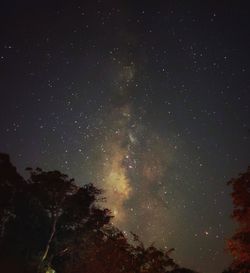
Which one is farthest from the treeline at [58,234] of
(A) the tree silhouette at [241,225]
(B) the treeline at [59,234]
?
(A) the tree silhouette at [241,225]

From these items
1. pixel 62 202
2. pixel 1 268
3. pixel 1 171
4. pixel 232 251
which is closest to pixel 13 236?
pixel 1 268

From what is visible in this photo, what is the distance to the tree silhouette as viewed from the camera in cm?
2362

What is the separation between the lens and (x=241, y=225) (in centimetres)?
2441

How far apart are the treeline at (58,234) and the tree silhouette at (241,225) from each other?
28.8 ft

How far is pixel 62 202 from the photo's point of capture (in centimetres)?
3459

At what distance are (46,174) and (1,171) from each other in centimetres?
419

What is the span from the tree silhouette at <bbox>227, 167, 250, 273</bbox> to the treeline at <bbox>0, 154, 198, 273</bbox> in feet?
28.8

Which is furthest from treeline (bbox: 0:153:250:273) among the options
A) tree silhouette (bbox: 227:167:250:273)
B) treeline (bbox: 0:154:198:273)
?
tree silhouette (bbox: 227:167:250:273)

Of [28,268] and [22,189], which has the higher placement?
[22,189]

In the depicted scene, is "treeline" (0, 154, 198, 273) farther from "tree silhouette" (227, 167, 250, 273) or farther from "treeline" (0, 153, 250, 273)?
"tree silhouette" (227, 167, 250, 273)

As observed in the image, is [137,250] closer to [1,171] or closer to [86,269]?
[86,269]

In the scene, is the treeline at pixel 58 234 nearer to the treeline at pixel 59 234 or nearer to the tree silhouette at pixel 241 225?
the treeline at pixel 59 234

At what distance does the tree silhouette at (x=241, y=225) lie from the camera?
77.5ft

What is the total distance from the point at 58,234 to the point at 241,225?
1962 cm
